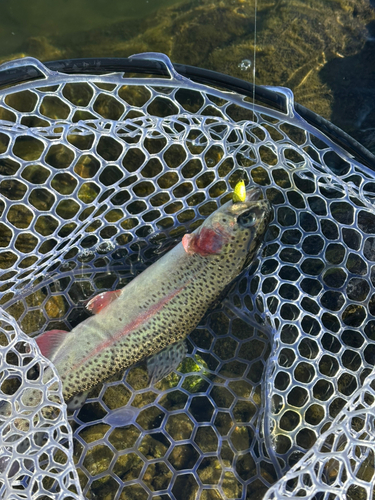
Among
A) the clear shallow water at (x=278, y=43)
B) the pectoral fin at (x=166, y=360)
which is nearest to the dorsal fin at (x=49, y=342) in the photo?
the pectoral fin at (x=166, y=360)

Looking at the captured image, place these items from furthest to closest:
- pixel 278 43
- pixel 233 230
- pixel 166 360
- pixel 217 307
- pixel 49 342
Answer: pixel 278 43 < pixel 217 307 < pixel 166 360 < pixel 233 230 < pixel 49 342

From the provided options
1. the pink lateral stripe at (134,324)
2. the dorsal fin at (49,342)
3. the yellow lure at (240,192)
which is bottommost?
the dorsal fin at (49,342)

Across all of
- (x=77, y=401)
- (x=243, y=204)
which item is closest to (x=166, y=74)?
(x=243, y=204)

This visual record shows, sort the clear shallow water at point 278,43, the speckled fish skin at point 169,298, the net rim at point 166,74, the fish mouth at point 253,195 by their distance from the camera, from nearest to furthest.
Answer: the net rim at point 166,74, the speckled fish skin at point 169,298, the fish mouth at point 253,195, the clear shallow water at point 278,43

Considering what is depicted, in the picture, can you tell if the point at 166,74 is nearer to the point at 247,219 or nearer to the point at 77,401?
the point at 247,219

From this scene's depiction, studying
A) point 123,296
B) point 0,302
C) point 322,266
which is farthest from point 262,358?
point 0,302

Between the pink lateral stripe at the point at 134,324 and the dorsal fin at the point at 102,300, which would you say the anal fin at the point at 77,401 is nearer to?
the pink lateral stripe at the point at 134,324

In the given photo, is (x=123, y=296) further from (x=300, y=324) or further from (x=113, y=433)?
(x=300, y=324)
